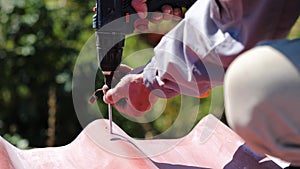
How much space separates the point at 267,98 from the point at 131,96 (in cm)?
73

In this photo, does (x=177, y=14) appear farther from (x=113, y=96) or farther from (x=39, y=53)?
(x=39, y=53)

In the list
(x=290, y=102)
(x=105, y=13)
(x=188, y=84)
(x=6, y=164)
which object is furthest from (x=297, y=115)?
(x=105, y=13)

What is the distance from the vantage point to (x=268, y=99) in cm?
92

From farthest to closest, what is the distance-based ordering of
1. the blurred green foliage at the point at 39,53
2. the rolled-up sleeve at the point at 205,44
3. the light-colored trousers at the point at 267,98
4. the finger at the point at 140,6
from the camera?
the blurred green foliage at the point at 39,53, the finger at the point at 140,6, the rolled-up sleeve at the point at 205,44, the light-colored trousers at the point at 267,98

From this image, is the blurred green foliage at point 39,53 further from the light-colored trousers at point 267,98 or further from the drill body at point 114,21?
the light-colored trousers at point 267,98

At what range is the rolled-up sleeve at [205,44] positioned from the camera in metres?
1.31

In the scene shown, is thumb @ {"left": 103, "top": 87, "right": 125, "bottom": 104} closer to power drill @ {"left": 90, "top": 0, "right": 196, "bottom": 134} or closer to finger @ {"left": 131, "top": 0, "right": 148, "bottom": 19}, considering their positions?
power drill @ {"left": 90, "top": 0, "right": 196, "bottom": 134}

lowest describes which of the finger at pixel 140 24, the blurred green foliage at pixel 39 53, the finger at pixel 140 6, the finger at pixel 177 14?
the blurred green foliage at pixel 39 53

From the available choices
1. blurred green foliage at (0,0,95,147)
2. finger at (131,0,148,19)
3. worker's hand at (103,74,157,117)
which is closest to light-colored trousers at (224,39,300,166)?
worker's hand at (103,74,157,117)

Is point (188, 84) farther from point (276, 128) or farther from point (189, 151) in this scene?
point (276, 128)

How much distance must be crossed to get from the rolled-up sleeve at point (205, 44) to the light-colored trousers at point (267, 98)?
344mm

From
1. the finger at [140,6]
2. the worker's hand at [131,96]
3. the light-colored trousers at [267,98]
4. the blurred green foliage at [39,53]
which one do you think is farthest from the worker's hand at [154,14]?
the blurred green foliage at [39,53]

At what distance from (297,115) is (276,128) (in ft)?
0.10

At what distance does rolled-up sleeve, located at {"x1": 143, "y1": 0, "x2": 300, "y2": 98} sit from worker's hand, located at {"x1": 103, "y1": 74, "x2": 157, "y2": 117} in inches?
3.5
